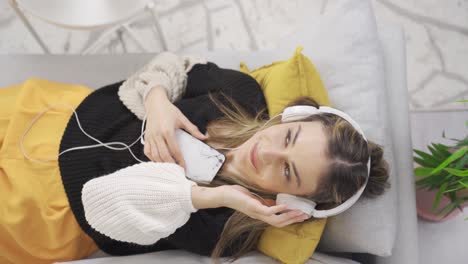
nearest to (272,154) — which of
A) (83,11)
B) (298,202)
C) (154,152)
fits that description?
(298,202)

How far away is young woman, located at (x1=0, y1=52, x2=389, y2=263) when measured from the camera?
993 millimetres

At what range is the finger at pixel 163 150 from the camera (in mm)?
1115

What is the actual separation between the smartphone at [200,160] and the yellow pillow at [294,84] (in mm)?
212

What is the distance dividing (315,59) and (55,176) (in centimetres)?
84

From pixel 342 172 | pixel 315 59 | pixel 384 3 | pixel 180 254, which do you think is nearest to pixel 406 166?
pixel 342 172

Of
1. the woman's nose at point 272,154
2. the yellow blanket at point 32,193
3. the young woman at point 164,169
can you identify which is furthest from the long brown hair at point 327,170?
the yellow blanket at point 32,193

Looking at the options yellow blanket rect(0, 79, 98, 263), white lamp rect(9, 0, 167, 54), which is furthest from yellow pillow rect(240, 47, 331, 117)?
yellow blanket rect(0, 79, 98, 263)

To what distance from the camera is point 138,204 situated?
996mm

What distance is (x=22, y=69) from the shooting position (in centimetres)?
138

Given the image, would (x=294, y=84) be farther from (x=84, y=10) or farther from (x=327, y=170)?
(x=84, y=10)

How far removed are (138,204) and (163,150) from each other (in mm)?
181

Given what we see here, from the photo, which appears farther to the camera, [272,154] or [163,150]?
[163,150]

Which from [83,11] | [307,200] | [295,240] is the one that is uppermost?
[83,11]

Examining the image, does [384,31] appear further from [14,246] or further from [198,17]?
[14,246]
